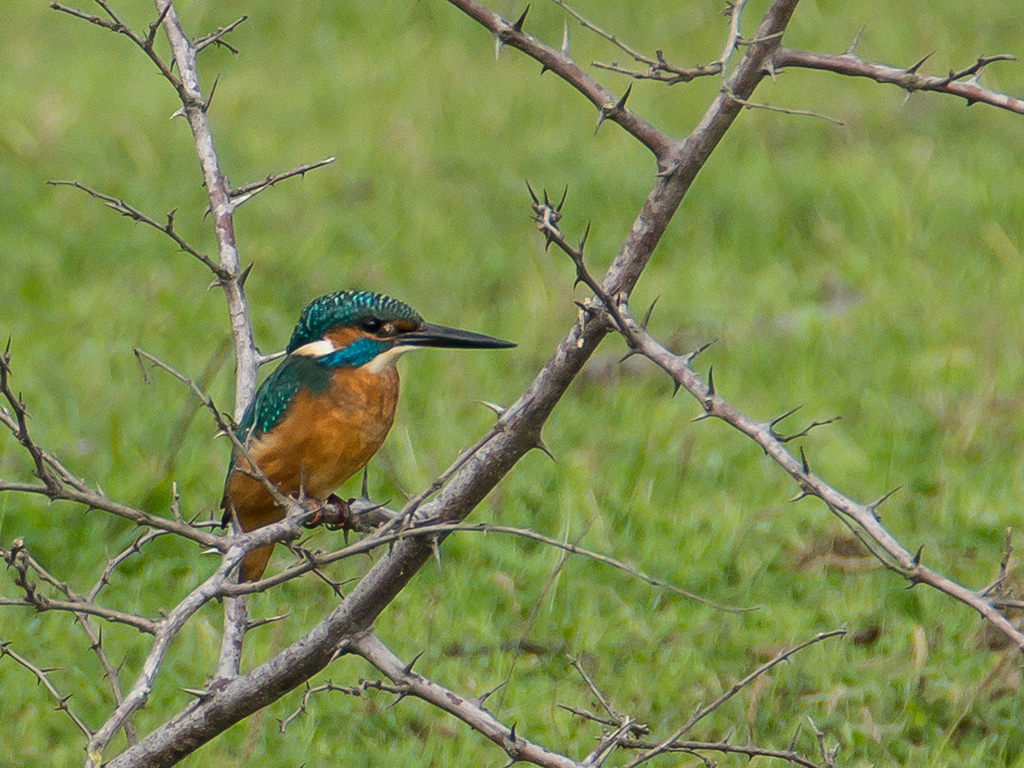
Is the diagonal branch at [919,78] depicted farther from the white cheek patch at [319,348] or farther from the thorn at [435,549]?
the white cheek patch at [319,348]

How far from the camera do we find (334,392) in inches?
99.3

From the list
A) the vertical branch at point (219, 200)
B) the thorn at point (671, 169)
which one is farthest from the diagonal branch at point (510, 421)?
the vertical branch at point (219, 200)

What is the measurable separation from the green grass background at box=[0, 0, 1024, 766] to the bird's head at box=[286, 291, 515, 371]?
0.54 metres

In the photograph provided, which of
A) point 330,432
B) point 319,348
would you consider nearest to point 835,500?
point 330,432

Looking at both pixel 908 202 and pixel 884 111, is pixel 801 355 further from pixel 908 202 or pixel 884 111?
pixel 884 111

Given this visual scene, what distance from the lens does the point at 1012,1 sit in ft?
23.7

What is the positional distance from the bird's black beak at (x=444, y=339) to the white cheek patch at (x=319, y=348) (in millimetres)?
131

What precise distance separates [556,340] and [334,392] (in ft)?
7.12

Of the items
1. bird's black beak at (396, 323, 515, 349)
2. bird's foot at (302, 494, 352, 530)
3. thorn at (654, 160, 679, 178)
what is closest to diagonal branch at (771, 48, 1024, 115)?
thorn at (654, 160, 679, 178)

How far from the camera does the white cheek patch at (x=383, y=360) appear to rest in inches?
101

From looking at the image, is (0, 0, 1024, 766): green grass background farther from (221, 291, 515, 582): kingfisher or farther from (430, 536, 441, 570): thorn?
(430, 536, 441, 570): thorn

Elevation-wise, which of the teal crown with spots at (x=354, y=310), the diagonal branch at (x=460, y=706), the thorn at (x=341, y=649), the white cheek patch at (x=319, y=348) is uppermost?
the teal crown with spots at (x=354, y=310)

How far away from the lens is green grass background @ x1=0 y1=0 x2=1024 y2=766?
10.1ft

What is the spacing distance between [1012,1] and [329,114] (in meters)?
3.50
